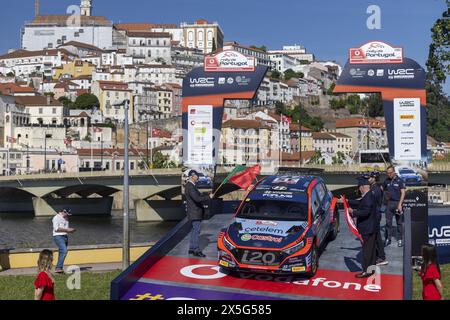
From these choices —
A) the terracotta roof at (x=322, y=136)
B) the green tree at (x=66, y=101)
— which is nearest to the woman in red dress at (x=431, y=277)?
the terracotta roof at (x=322, y=136)

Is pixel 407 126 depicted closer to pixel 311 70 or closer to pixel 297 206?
pixel 297 206

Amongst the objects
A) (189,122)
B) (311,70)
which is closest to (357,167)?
(189,122)

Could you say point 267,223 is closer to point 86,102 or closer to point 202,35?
point 86,102

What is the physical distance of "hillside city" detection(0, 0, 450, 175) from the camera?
10350 centimetres

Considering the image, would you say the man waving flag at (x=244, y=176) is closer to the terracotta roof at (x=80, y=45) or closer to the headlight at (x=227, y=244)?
the headlight at (x=227, y=244)

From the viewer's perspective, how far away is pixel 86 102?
138 metres

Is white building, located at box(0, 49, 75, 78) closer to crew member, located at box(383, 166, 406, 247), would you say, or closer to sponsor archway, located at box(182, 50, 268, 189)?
sponsor archway, located at box(182, 50, 268, 189)

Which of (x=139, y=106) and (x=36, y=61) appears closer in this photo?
(x=139, y=106)

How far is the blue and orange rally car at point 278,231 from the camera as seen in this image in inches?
436

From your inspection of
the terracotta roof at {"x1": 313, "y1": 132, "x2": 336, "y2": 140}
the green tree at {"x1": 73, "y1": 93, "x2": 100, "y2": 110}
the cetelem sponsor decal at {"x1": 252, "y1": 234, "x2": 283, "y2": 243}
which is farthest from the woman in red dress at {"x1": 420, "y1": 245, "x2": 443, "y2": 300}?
the green tree at {"x1": 73, "y1": 93, "x2": 100, "y2": 110}

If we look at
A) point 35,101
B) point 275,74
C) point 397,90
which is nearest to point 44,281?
point 397,90

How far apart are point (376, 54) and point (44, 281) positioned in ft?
47.1

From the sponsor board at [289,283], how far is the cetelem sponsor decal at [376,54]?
1009cm

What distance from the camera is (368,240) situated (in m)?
11.6
